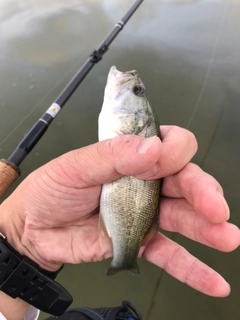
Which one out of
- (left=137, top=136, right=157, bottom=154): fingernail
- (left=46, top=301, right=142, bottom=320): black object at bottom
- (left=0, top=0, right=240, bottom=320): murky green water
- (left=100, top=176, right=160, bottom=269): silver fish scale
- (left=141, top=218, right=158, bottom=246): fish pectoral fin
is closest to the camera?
(left=137, top=136, right=157, bottom=154): fingernail

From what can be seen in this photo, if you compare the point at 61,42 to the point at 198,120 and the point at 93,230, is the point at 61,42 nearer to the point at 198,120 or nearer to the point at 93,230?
the point at 198,120

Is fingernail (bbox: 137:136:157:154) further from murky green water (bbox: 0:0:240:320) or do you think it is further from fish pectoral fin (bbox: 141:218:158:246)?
murky green water (bbox: 0:0:240:320)

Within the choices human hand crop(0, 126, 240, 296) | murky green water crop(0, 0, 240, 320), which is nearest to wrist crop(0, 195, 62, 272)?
human hand crop(0, 126, 240, 296)

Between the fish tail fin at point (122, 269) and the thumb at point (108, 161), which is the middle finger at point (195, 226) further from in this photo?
the thumb at point (108, 161)

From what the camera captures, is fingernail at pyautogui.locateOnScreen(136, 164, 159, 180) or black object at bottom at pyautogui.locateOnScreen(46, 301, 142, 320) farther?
black object at bottom at pyautogui.locateOnScreen(46, 301, 142, 320)

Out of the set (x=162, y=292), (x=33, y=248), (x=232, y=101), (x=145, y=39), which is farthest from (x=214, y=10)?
(x=33, y=248)

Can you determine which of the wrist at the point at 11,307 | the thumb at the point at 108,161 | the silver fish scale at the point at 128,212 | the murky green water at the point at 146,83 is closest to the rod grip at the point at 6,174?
the thumb at the point at 108,161

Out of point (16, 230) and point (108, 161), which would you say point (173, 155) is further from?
point (16, 230)
